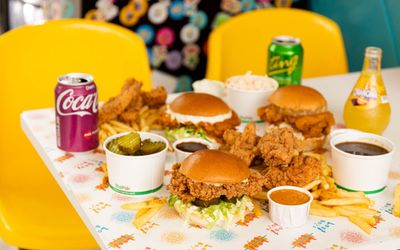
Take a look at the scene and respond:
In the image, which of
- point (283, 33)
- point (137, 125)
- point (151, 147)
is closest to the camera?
point (151, 147)

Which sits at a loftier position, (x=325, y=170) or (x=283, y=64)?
(x=283, y=64)

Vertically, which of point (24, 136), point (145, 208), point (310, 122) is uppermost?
point (310, 122)

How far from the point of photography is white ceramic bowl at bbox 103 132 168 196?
1519 mm

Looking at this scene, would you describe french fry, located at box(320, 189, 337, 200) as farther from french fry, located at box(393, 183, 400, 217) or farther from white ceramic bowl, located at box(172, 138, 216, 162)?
white ceramic bowl, located at box(172, 138, 216, 162)

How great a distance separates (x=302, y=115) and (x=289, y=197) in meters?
0.42

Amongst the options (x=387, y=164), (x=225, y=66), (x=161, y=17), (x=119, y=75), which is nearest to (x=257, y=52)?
(x=225, y=66)

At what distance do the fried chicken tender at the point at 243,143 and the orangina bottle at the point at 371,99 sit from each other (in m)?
0.37

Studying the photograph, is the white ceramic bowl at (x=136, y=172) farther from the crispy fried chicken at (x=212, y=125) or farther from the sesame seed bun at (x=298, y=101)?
the sesame seed bun at (x=298, y=101)

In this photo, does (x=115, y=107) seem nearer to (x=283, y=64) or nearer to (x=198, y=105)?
(x=198, y=105)

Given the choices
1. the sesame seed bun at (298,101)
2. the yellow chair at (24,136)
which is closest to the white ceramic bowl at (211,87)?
the sesame seed bun at (298,101)

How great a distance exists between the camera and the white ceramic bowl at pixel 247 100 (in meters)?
2.00

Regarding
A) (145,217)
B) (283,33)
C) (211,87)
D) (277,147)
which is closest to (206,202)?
(145,217)

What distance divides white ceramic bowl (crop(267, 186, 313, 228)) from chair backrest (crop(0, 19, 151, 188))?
1.12m

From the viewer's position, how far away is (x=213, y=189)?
138 centimetres
